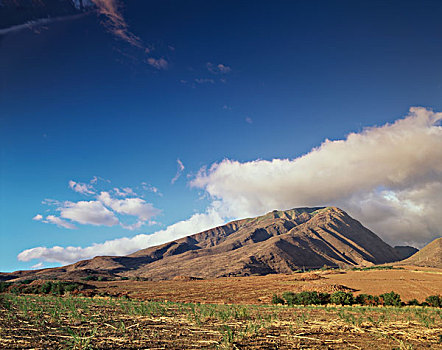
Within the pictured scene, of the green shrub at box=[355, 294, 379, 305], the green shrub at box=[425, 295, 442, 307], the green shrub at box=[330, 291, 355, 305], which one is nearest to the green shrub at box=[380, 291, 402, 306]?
the green shrub at box=[355, 294, 379, 305]

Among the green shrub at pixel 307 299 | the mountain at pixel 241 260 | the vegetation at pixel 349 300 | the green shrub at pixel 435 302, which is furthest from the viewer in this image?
the mountain at pixel 241 260

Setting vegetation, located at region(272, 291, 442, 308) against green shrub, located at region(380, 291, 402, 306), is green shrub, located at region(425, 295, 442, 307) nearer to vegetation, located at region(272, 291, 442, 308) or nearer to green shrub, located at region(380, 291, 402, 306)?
vegetation, located at region(272, 291, 442, 308)

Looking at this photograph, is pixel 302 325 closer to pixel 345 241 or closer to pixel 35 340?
pixel 35 340

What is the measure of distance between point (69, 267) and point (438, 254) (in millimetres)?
Answer: 200656

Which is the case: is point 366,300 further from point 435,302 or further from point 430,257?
point 430,257

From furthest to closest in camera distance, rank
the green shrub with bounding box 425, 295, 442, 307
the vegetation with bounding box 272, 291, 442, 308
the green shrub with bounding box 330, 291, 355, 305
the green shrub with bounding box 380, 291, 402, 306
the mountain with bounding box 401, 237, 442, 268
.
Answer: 1. the mountain with bounding box 401, 237, 442, 268
2. the green shrub with bounding box 330, 291, 355, 305
3. the vegetation with bounding box 272, 291, 442, 308
4. the green shrub with bounding box 425, 295, 442, 307
5. the green shrub with bounding box 380, 291, 402, 306

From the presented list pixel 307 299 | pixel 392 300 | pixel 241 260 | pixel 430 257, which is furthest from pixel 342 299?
pixel 430 257

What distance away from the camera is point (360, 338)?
1104 centimetres

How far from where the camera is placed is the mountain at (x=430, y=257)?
463 ft

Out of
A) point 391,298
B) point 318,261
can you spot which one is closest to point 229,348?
point 391,298

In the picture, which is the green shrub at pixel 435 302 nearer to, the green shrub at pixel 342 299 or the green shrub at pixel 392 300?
the green shrub at pixel 392 300

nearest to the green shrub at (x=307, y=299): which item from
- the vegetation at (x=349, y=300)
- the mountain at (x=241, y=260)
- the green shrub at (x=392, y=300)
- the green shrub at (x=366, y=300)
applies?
the vegetation at (x=349, y=300)

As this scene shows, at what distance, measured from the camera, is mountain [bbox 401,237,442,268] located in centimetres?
14125

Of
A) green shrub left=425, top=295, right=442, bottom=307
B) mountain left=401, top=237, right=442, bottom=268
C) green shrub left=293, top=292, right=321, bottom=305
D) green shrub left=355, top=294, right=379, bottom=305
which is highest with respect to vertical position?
green shrub left=293, top=292, right=321, bottom=305
